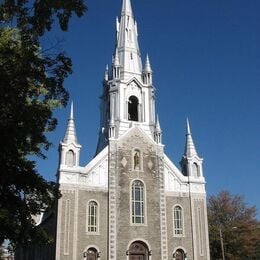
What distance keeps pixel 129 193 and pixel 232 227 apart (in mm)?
19116

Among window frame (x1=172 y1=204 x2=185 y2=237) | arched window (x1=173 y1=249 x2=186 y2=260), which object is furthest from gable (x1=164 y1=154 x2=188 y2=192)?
arched window (x1=173 y1=249 x2=186 y2=260)

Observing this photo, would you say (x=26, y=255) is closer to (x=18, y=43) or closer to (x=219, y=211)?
(x=219, y=211)

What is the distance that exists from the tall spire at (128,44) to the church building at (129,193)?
60.6 inches

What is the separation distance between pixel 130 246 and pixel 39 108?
2275 centimetres

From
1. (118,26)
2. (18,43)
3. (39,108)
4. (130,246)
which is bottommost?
(130,246)

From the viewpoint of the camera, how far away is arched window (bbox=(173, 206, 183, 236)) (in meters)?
37.2

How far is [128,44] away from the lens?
149ft

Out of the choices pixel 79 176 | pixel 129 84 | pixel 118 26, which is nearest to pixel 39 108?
pixel 79 176

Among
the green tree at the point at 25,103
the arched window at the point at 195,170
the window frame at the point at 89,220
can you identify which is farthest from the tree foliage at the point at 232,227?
the green tree at the point at 25,103

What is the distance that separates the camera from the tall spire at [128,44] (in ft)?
144

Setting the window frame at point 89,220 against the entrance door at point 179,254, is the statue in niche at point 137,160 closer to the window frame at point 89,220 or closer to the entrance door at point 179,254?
the window frame at point 89,220

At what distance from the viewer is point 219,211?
179 feet

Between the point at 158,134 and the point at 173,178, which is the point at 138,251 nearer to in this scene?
the point at 173,178

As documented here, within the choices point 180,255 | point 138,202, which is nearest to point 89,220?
point 138,202
